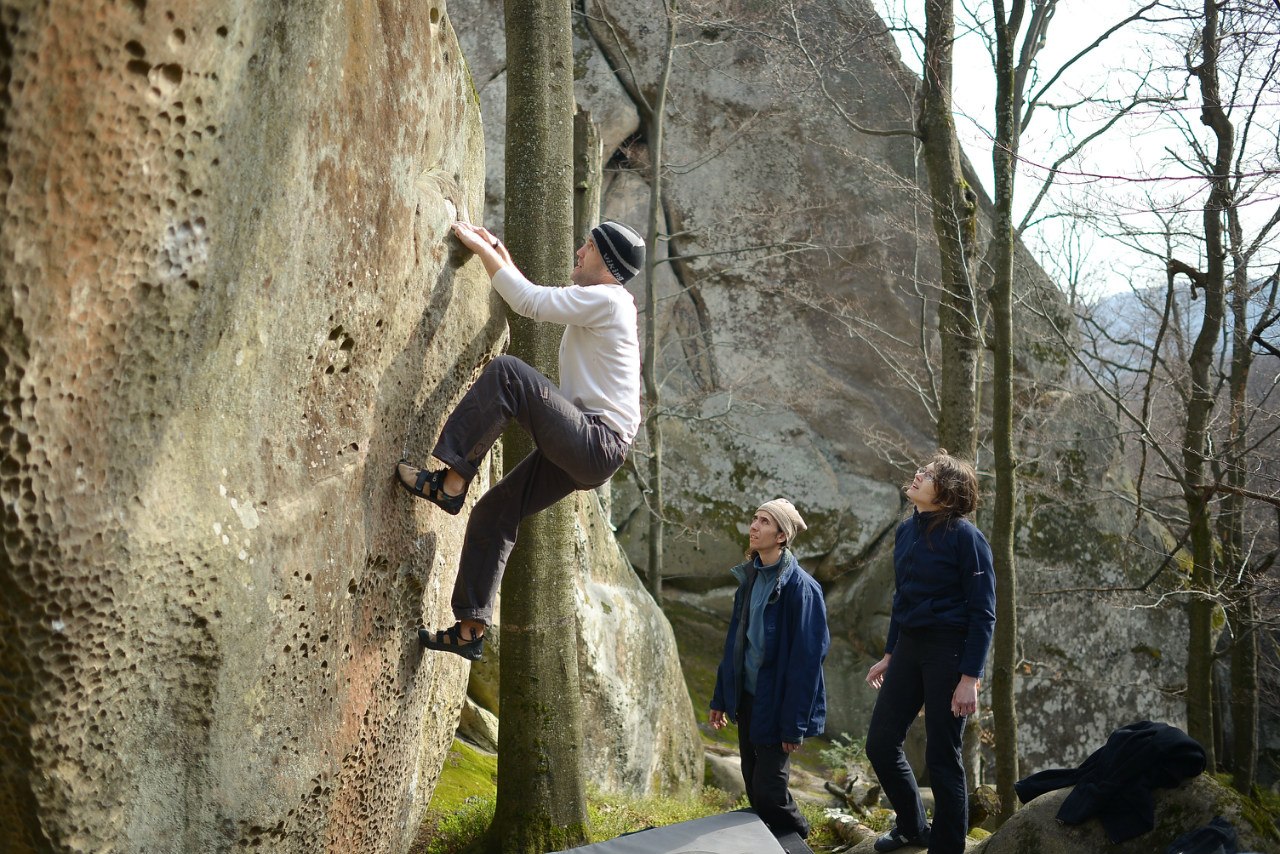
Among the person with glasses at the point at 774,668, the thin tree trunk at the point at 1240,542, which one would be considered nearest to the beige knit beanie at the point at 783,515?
the person with glasses at the point at 774,668

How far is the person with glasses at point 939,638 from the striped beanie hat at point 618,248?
194 cm

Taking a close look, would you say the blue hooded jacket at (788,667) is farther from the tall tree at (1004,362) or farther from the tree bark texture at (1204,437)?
the tree bark texture at (1204,437)

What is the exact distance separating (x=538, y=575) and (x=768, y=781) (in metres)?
1.67

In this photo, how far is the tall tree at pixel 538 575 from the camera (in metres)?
5.81

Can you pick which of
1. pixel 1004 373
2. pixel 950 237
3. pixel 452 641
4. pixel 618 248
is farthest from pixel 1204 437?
pixel 452 641

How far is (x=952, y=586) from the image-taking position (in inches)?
215

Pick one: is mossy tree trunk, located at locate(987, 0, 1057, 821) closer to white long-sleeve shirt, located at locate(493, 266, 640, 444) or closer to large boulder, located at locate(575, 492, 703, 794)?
large boulder, located at locate(575, 492, 703, 794)

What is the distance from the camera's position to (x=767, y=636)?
5.64 m

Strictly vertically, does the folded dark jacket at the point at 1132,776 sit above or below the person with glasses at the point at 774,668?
below

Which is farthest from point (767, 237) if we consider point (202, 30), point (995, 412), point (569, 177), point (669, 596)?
point (202, 30)

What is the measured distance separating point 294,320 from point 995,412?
703 cm

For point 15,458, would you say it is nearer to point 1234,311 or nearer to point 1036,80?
point 1036,80

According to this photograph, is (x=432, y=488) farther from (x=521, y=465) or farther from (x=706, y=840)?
(x=706, y=840)

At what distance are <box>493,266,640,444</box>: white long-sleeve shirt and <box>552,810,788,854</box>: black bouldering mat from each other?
2.10 meters
